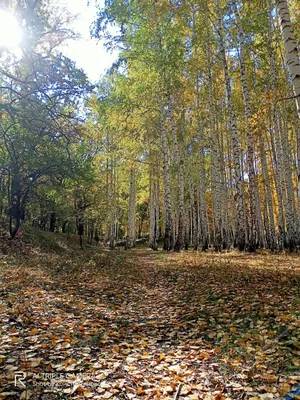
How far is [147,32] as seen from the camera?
1298cm

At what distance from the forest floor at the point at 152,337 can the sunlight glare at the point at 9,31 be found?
4563 mm

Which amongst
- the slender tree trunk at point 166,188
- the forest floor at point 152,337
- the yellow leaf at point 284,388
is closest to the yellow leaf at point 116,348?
the forest floor at point 152,337

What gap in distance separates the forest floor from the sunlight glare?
4.56 meters

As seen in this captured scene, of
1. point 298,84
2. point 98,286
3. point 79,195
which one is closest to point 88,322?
point 98,286

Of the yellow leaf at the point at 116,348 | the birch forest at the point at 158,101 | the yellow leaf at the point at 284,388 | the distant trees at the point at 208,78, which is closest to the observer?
the yellow leaf at the point at 284,388

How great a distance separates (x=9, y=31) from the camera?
5.17 m

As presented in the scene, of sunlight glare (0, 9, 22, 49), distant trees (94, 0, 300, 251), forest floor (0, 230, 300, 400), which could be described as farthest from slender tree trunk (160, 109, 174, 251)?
sunlight glare (0, 9, 22, 49)

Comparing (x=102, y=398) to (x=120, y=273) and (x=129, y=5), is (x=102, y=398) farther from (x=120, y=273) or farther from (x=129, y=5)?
(x=129, y=5)

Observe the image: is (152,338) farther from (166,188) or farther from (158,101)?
(158,101)

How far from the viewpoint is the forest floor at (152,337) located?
272 centimetres

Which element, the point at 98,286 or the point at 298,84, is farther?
the point at 98,286

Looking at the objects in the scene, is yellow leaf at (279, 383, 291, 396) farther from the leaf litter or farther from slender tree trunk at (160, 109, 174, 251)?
slender tree trunk at (160, 109, 174, 251)

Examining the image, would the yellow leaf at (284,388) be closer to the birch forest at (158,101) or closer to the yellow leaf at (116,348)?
the yellow leaf at (116,348)

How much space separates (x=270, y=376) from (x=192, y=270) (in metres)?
5.72
